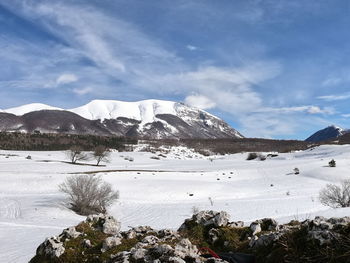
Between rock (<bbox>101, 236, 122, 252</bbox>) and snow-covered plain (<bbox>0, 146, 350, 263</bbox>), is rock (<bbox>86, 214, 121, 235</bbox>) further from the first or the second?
snow-covered plain (<bbox>0, 146, 350, 263</bbox>)

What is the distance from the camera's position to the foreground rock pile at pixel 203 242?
435cm

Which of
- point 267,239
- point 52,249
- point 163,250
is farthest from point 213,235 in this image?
point 52,249

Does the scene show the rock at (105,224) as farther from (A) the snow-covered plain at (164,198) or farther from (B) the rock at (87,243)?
(A) the snow-covered plain at (164,198)

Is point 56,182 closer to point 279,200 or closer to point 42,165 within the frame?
point 42,165

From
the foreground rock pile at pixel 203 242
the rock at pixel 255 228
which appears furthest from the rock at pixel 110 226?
the rock at pixel 255 228

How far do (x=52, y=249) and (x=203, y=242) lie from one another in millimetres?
2787

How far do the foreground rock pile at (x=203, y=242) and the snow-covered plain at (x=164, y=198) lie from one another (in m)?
7.83

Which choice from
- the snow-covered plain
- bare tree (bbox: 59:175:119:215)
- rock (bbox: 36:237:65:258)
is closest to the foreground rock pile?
rock (bbox: 36:237:65:258)

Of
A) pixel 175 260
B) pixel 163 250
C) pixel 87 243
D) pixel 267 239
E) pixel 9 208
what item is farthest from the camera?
pixel 9 208

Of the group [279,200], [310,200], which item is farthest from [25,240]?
[310,200]

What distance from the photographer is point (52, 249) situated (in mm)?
6039

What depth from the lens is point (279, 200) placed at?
106ft

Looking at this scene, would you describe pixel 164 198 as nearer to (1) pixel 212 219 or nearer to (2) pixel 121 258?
(1) pixel 212 219

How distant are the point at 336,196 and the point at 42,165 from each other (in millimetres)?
43642
